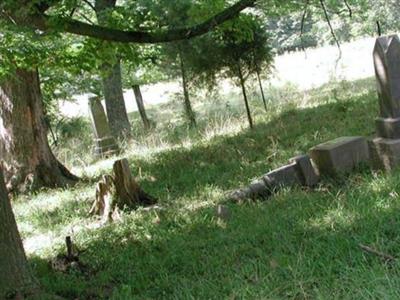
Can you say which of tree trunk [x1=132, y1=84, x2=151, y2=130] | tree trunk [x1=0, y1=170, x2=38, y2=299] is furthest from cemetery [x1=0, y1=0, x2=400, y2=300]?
tree trunk [x1=132, y1=84, x2=151, y2=130]

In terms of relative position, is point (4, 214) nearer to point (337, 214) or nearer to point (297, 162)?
point (337, 214)

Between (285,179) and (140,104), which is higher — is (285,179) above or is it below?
below

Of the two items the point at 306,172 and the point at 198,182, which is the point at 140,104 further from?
the point at 306,172

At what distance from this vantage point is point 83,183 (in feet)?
32.1

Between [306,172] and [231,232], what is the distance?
173 cm

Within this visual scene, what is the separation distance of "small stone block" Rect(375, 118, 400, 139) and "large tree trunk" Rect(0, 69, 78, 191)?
18.8 feet

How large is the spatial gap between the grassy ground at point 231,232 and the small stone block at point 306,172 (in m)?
0.29

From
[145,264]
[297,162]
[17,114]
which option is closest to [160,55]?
[17,114]

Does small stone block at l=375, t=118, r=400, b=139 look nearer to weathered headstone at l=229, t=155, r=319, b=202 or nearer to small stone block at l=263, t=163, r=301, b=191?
weathered headstone at l=229, t=155, r=319, b=202

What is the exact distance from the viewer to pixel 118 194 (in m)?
7.45

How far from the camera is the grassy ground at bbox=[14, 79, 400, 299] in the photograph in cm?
387

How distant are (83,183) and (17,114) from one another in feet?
5.52

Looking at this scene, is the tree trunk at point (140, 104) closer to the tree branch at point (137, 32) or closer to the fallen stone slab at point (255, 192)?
the tree branch at point (137, 32)

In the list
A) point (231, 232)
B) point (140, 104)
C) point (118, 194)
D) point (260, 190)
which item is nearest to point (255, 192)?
point (260, 190)
